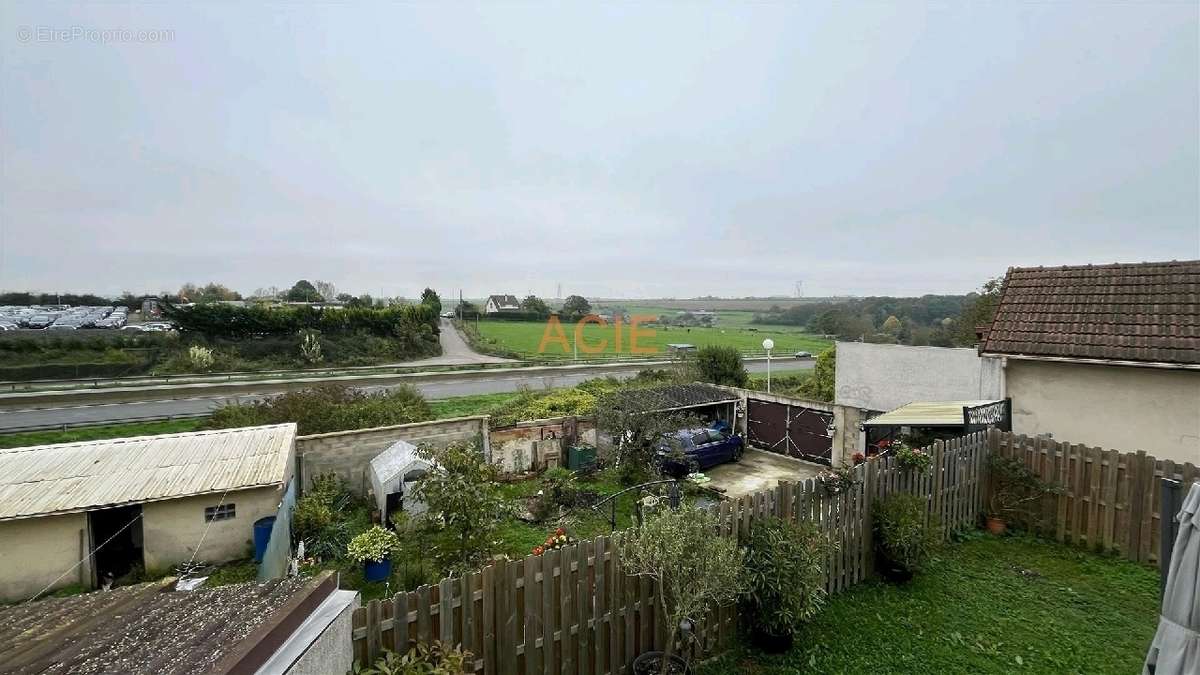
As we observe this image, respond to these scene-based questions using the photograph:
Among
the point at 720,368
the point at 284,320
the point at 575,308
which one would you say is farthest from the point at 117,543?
the point at 575,308

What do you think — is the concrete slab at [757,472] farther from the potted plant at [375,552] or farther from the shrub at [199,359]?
the shrub at [199,359]

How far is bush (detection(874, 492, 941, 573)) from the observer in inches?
237

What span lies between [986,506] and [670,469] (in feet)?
22.7

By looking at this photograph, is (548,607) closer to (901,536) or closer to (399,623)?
(399,623)

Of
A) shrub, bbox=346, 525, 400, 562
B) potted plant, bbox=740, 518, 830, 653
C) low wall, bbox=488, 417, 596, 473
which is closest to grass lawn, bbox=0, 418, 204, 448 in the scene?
low wall, bbox=488, 417, 596, 473

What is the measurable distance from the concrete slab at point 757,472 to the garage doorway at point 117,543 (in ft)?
38.1

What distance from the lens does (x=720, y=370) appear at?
2158cm

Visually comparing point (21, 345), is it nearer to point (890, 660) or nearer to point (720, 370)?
point (720, 370)

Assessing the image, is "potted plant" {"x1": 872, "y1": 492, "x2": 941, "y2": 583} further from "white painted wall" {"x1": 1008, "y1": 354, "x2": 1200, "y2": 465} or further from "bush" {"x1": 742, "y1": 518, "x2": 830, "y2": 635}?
"white painted wall" {"x1": 1008, "y1": 354, "x2": 1200, "y2": 465}

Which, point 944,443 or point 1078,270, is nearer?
point 944,443

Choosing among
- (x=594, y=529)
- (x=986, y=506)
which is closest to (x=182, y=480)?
(x=594, y=529)

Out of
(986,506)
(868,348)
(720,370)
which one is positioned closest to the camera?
(986,506)

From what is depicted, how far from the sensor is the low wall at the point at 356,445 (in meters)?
12.1

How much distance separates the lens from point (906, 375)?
52.6ft
